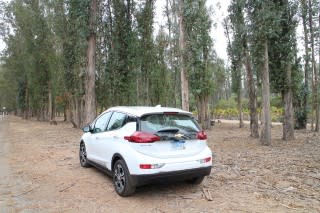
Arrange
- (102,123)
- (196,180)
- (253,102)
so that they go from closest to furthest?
1. (196,180)
2. (102,123)
3. (253,102)

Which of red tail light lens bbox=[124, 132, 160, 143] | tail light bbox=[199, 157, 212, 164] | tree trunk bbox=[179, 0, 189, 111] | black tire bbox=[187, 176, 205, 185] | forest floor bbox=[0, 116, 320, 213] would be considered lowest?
forest floor bbox=[0, 116, 320, 213]

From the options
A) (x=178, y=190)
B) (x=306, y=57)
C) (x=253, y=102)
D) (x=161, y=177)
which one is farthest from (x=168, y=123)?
(x=306, y=57)

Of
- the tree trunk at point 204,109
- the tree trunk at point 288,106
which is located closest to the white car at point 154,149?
the tree trunk at point 288,106

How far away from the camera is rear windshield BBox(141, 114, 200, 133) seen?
5.39 m

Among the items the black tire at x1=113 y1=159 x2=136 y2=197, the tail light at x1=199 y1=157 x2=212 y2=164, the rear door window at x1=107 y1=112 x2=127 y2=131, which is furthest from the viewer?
the rear door window at x1=107 y1=112 x2=127 y2=131

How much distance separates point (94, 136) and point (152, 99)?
2258 cm

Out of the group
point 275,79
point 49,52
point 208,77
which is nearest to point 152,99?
point 208,77

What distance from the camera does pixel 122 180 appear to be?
559 centimetres

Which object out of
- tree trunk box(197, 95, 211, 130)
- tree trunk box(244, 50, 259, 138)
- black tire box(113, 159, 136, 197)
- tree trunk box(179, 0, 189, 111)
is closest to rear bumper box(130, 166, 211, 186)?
black tire box(113, 159, 136, 197)

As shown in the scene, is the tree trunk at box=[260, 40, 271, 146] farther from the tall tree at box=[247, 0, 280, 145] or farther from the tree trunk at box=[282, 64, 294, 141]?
the tree trunk at box=[282, 64, 294, 141]

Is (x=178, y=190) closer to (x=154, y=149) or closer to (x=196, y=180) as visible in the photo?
(x=196, y=180)

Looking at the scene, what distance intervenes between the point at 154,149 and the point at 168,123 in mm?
655

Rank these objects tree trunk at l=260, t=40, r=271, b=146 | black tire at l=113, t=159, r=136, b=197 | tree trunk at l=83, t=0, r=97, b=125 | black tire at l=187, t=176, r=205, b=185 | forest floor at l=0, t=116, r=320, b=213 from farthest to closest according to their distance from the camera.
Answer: tree trunk at l=83, t=0, r=97, b=125 < tree trunk at l=260, t=40, r=271, b=146 < black tire at l=187, t=176, r=205, b=185 < black tire at l=113, t=159, r=136, b=197 < forest floor at l=0, t=116, r=320, b=213

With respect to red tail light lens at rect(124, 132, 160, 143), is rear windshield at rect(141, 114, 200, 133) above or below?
above
